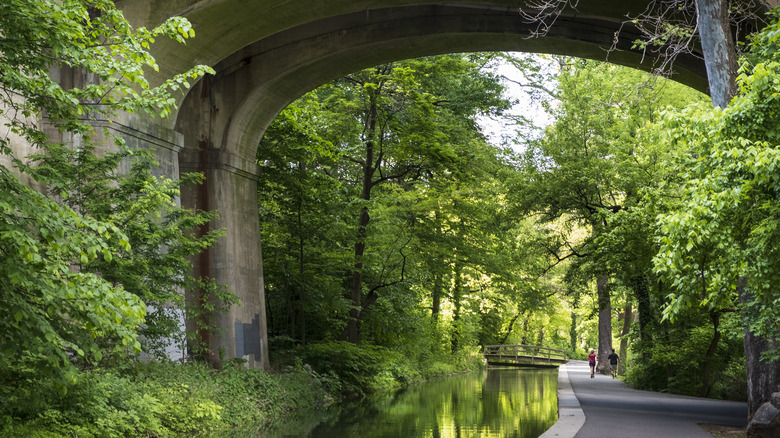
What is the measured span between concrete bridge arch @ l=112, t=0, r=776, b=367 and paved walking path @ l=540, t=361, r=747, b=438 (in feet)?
23.2

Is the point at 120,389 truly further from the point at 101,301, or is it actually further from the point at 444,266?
the point at 444,266

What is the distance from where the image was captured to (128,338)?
6559 millimetres

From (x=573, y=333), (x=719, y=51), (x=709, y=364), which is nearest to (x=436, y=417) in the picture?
(x=709, y=364)

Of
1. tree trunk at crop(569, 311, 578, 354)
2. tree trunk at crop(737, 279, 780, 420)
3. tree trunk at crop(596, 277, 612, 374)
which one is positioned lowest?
tree trunk at crop(569, 311, 578, 354)

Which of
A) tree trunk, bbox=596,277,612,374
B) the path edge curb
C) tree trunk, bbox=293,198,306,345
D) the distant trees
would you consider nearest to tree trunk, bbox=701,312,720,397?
the path edge curb

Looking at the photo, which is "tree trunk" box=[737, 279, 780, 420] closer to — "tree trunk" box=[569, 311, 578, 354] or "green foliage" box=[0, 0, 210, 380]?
"green foliage" box=[0, 0, 210, 380]

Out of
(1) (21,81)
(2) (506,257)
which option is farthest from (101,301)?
(2) (506,257)

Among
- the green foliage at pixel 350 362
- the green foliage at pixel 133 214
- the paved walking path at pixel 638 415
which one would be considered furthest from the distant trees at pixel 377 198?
the green foliage at pixel 133 214

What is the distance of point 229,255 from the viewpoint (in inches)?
660

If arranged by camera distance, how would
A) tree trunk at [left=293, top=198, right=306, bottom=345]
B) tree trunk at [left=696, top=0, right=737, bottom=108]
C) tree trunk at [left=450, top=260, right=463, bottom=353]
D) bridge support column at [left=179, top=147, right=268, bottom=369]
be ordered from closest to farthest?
tree trunk at [left=696, top=0, right=737, bottom=108]
bridge support column at [left=179, top=147, right=268, bottom=369]
tree trunk at [left=293, top=198, right=306, bottom=345]
tree trunk at [left=450, top=260, right=463, bottom=353]

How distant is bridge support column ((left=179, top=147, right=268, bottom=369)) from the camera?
1638 cm

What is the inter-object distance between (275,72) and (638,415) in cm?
1061

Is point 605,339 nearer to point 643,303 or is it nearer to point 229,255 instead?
point 643,303

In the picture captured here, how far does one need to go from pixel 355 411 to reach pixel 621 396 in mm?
7004
